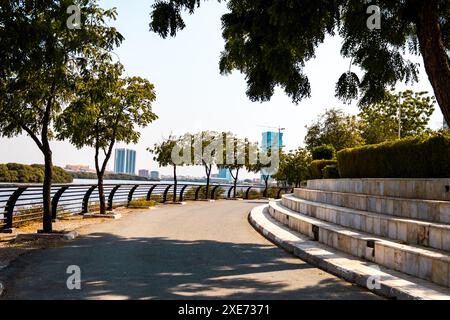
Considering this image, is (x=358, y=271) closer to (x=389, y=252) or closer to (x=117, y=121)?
(x=389, y=252)

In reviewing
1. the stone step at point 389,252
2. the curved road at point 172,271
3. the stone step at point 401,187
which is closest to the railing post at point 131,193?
the curved road at point 172,271

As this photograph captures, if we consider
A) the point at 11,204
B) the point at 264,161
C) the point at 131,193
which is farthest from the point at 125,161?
the point at 11,204

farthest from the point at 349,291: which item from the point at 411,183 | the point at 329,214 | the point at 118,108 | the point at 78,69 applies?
the point at 118,108

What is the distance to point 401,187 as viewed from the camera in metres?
10.3

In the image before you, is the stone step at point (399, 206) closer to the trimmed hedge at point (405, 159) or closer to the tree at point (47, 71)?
the trimmed hedge at point (405, 159)

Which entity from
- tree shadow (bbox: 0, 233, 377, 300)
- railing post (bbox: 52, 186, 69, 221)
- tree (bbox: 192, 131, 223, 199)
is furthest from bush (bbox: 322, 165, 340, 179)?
tree (bbox: 192, 131, 223, 199)

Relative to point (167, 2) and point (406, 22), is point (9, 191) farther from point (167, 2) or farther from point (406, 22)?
point (406, 22)

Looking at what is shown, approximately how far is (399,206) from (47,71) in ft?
29.1

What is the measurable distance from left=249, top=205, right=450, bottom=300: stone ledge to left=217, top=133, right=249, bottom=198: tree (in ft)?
101

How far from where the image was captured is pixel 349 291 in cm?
612

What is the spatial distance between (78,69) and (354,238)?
26.5ft

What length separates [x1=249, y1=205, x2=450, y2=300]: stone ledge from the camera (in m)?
5.44

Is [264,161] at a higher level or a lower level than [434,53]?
lower

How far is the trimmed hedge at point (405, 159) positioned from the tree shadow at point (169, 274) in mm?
3945
